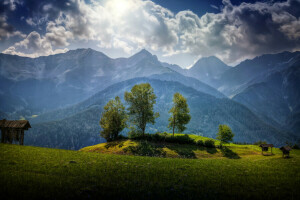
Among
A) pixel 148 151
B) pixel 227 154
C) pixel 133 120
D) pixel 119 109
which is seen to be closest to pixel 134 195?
pixel 148 151

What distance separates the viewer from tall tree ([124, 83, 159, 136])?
174 feet

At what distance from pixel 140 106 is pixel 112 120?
11.6m

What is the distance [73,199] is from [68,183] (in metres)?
2.73

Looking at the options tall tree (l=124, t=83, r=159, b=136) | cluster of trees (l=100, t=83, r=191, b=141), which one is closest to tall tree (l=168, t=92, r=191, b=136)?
cluster of trees (l=100, t=83, r=191, b=141)

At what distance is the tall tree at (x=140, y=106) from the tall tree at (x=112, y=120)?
4731 millimetres

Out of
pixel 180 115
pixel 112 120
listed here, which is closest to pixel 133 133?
pixel 112 120

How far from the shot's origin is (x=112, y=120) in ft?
177

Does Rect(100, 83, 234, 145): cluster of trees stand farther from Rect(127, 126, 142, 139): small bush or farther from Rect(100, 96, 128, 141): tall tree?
Rect(127, 126, 142, 139): small bush

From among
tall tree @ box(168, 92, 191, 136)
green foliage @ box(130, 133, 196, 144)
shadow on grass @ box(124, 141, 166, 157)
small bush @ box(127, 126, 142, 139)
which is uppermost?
tall tree @ box(168, 92, 191, 136)

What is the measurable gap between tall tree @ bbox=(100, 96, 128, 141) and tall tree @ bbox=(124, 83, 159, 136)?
473 cm

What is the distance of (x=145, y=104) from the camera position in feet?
174

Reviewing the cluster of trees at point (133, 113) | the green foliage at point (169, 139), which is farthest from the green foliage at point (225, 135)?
the green foliage at point (169, 139)

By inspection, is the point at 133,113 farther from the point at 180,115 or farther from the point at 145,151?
the point at 180,115

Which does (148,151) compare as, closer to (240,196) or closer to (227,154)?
(227,154)
